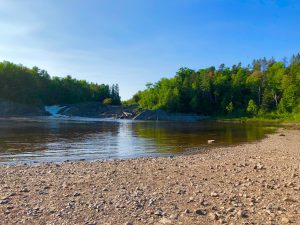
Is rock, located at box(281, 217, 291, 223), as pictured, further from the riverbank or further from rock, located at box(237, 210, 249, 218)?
rock, located at box(237, 210, 249, 218)

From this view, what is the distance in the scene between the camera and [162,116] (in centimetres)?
12975

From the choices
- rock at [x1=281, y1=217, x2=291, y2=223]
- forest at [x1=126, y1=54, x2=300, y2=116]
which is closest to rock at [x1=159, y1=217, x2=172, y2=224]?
rock at [x1=281, y1=217, x2=291, y2=223]

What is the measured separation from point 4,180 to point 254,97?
13975 cm

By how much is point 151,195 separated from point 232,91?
145 m

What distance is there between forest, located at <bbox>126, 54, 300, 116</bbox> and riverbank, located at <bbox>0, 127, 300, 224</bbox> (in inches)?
4387

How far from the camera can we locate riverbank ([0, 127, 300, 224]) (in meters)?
10.3

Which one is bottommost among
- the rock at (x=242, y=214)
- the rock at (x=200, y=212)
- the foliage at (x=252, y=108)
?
the rock at (x=200, y=212)

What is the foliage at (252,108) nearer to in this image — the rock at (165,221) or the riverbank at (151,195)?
the riverbank at (151,195)

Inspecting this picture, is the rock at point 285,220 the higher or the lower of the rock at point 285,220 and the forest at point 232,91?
the lower

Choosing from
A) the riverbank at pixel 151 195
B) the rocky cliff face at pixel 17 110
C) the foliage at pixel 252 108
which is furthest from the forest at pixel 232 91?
the riverbank at pixel 151 195

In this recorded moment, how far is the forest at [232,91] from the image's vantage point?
129m

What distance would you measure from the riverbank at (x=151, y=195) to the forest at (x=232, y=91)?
11144 cm

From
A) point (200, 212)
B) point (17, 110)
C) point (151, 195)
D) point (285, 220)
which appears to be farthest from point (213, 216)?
point (17, 110)

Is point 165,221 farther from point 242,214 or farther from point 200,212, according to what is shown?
point 242,214
